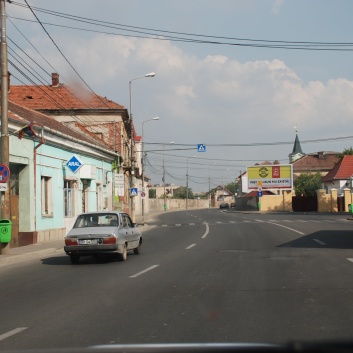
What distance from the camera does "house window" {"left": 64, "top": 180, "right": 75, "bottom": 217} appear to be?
27.7 metres

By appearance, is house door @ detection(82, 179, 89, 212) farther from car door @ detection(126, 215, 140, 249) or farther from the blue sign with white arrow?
car door @ detection(126, 215, 140, 249)

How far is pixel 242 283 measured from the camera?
33.9 feet

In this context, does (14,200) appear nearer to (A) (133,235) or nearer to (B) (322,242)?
(A) (133,235)

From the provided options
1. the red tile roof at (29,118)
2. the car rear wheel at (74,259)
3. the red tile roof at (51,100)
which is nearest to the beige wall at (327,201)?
the red tile roof at (51,100)

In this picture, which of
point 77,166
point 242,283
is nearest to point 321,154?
point 77,166

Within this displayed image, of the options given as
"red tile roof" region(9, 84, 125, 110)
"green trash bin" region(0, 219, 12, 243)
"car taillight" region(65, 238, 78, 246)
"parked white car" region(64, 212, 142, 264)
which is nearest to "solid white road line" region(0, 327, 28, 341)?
"parked white car" region(64, 212, 142, 264)

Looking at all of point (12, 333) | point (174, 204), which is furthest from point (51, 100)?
point (174, 204)

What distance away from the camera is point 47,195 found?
972 inches

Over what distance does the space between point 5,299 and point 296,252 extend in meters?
9.85

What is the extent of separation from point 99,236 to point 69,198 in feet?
46.1

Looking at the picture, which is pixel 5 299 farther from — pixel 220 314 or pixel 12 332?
pixel 220 314

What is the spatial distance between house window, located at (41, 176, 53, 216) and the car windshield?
28.2 feet

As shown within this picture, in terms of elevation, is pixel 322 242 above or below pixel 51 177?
below

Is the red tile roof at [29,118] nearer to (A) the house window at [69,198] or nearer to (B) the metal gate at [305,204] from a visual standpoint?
(A) the house window at [69,198]
